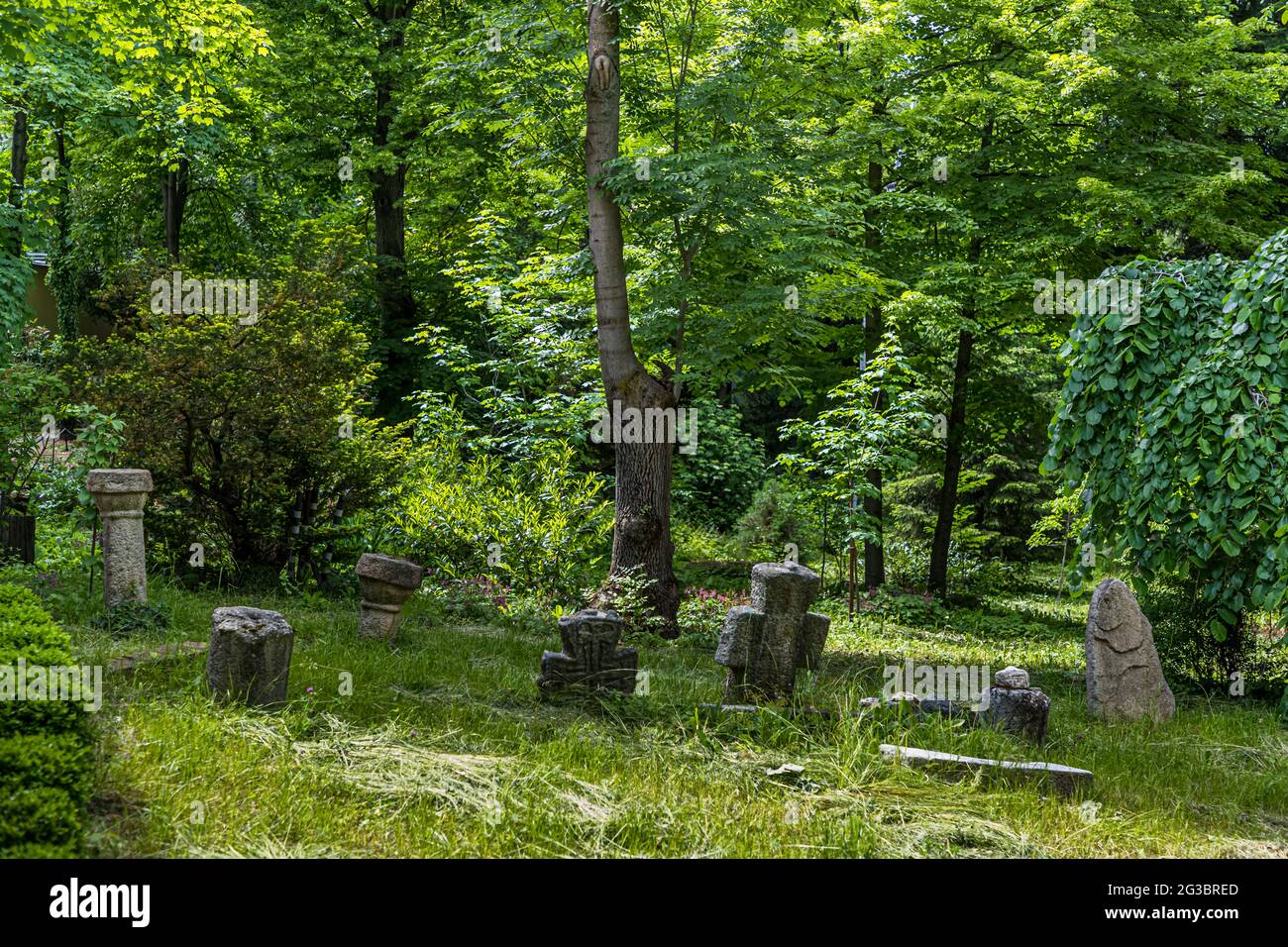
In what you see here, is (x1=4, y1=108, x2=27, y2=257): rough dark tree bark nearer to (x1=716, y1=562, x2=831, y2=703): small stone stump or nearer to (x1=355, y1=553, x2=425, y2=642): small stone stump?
(x1=355, y1=553, x2=425, y2=642): small stone stump

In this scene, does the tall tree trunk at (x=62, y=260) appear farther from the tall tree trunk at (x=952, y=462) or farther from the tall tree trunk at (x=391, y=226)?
the tall tree trunk at (x=952, y=462)

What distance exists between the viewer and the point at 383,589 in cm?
823

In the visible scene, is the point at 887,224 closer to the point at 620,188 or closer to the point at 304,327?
the point at 620,188

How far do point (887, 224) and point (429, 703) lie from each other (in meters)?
9.91

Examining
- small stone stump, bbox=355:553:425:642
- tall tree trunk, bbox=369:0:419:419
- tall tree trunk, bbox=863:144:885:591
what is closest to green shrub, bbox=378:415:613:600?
small stone stump, bbox=355:553:425:642

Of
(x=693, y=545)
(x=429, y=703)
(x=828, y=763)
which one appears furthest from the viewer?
(x=693, y=545)

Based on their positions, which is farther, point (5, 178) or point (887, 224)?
point (5, 178)

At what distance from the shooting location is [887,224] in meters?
14.0

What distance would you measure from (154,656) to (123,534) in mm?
1780

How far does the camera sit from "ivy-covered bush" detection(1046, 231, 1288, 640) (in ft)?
24.0

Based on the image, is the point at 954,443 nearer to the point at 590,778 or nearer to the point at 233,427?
the point at 233,427

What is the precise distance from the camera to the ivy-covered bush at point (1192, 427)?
24.0 ft
